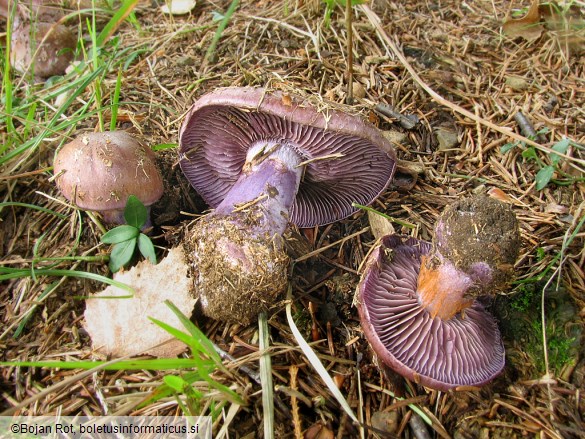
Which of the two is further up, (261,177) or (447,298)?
(261,177)

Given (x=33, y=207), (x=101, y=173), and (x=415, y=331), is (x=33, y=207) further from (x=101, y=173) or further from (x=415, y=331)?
(x=415, y=331)

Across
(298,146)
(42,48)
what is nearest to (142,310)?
(298,146)

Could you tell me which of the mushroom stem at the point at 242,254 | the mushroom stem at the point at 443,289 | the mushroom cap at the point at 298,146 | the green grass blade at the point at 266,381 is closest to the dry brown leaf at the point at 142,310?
the mushroom stem at the point at 242,254

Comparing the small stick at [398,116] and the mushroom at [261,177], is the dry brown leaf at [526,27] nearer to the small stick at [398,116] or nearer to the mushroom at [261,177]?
the small stick at [398,116]

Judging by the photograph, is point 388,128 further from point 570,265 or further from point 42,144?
point 42,144

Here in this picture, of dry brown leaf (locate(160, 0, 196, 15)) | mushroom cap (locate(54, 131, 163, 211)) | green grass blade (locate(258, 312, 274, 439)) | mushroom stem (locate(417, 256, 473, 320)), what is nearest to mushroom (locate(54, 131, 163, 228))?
mushroom cap (locate(54, 131, 163, 211))

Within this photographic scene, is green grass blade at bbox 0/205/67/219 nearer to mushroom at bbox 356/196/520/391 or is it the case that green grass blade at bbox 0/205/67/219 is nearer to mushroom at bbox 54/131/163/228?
mushroom at bbox 54/131/163/228

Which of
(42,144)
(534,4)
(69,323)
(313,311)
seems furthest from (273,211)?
(534,4)
